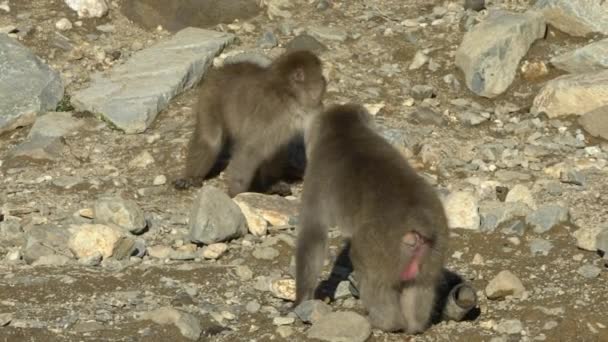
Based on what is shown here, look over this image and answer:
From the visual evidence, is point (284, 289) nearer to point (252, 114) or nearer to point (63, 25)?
point (252, 114)

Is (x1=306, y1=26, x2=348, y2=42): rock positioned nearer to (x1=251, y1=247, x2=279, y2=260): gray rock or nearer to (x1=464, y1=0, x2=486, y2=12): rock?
(x1=464, y1=0, x2=486, y2=12): rock

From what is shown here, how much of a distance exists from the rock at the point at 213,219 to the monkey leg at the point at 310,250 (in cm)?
134

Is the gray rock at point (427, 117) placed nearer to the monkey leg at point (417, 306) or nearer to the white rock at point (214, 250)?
the white rock at point (214, 250)

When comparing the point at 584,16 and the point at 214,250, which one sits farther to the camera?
the point at 584,16

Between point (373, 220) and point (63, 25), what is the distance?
7123 mm

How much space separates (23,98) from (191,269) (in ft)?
13.1

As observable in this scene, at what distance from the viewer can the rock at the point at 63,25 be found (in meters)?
14.1

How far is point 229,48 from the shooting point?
13.8m

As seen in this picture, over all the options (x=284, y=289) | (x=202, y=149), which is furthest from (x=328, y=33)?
(x=284, y=289)

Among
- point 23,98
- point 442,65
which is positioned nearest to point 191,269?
point 23,98

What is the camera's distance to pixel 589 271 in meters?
9.36

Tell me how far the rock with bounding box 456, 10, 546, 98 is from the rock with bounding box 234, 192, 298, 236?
9.93 ft

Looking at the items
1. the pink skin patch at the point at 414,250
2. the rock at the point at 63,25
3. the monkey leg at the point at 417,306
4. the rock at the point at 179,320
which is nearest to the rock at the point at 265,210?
the rock at the point at 179,320

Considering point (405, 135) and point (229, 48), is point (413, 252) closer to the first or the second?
point (405, 135)
